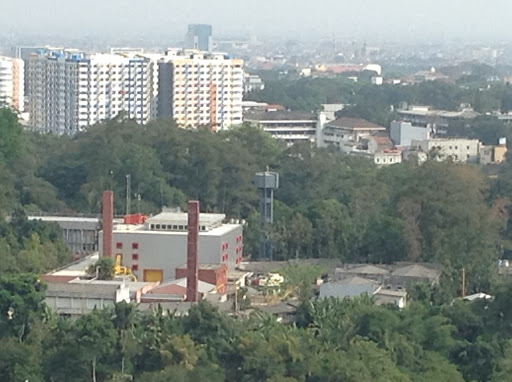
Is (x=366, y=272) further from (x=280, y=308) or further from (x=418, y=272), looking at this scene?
(x=280, y=308)

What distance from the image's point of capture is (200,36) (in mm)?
81812

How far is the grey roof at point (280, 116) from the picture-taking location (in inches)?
1356

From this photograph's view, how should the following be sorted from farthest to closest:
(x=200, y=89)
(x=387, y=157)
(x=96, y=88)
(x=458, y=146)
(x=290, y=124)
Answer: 1. (x=290, y=124)
2. (x=200, y=89)
3. (x=96, y=88)
4. (x=458, y=146)
5. (x=387, y=157)

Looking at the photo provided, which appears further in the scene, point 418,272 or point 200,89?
point 200,89

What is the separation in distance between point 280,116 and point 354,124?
93.3 inches

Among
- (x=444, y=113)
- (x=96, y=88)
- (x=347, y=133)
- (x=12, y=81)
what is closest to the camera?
(x=347, y=133)

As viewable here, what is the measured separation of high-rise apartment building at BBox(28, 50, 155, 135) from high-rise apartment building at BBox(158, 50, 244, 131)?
0.41 m

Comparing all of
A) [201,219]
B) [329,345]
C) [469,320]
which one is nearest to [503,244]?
[201,219]

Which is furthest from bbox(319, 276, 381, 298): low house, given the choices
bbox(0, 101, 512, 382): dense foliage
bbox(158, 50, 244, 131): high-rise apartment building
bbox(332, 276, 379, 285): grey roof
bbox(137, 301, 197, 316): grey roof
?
bbox(158, 50, 244, 131): high-rise apartment building

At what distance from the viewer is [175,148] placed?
21.8m

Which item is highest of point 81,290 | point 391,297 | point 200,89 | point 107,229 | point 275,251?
point 200,89

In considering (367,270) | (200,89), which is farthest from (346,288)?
(200,89)

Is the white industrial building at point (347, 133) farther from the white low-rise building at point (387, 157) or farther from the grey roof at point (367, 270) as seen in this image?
the grey roof at point (367, 270)

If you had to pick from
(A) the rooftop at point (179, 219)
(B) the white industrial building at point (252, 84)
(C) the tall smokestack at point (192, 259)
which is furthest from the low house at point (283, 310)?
(B) the white industrial building at point (252, 84)
